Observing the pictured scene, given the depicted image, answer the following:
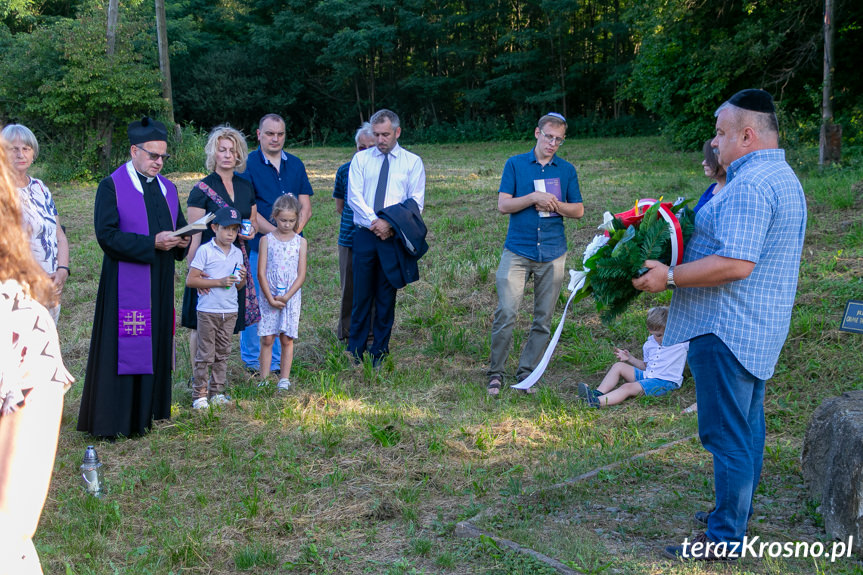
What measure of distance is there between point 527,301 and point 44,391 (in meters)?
7.67

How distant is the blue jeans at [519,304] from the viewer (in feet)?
22.4

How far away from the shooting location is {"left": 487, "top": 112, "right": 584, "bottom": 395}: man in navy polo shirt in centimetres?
670

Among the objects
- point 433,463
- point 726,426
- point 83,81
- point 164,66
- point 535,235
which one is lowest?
point 433,463

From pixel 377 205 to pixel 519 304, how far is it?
5.35ft

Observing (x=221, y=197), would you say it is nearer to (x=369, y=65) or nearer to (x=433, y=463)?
(x=433, y=463)

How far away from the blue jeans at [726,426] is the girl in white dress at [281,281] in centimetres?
392

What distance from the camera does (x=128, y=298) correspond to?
5.79m

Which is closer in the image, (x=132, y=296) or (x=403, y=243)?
(x=132, y=296)

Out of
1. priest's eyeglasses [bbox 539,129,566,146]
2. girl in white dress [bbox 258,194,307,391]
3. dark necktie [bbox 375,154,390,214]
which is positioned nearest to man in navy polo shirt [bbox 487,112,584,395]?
priest's eyeglasses [bbox 539,129,566,146]

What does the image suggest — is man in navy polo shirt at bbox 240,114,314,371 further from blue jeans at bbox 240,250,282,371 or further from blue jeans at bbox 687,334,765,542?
blue jeans at bbox 687,334,765,542

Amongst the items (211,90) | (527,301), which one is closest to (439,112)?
(211,90)

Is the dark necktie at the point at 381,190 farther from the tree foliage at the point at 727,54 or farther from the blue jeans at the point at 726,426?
the tree foliage at the point at 727,54

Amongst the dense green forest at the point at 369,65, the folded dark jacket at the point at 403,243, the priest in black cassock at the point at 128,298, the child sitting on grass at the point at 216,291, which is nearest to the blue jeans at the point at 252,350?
the child sitting on grass at the point at 216,291

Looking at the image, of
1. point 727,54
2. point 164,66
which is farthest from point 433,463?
point 164,66
